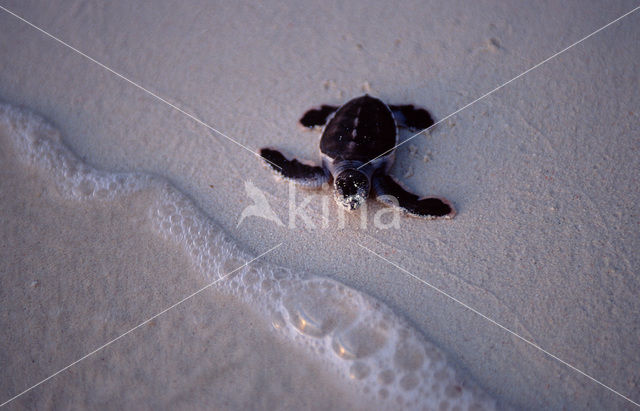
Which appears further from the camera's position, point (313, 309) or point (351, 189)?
point (351, 189)

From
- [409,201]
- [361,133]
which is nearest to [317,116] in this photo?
[361,133]

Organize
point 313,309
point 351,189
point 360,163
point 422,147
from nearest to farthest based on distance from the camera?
point 313,309, point 351,189, point 360,163, point 422,147

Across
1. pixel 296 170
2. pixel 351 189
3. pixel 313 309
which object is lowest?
pixel 313 309

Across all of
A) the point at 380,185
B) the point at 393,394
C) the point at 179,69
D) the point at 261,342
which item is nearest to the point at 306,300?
the point at 261,342

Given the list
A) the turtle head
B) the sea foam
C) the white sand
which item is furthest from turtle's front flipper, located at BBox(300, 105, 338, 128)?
the sea foam

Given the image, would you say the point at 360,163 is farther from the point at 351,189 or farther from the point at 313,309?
the point at 313,309

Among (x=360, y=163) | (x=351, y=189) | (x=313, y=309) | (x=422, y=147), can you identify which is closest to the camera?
(x=313, y=309)
